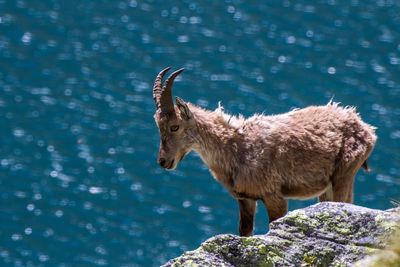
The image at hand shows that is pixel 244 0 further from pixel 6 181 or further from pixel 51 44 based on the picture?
pixel 6 181

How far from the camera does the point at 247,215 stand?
37.4 ft

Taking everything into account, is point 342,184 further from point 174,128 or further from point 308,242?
point 308,242

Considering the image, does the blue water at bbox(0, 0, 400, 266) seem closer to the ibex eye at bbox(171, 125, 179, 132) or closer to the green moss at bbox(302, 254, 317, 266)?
the ibex eye at bbox(171, 125, 179, 132)

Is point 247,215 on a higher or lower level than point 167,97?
lower

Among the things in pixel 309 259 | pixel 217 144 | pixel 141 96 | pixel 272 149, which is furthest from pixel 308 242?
pixel 141 96

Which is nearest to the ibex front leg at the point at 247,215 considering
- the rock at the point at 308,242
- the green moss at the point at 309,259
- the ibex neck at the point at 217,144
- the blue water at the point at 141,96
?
the ibex neck at the point at 217,144

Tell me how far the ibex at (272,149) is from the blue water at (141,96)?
1736cm

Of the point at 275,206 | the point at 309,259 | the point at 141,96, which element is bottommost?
the point at 141,96

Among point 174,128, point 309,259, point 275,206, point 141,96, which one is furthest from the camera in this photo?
point 141,96

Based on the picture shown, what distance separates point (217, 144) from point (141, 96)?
25.7m

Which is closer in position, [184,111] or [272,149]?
[272,149]

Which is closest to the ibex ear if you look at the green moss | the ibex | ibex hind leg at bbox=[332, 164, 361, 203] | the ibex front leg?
the ibex

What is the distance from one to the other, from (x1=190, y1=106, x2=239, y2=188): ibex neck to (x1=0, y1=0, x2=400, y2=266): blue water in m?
17.3

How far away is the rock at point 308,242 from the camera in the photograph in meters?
7.59
